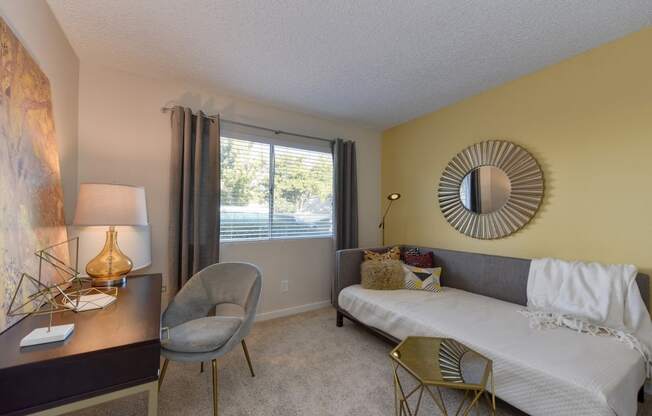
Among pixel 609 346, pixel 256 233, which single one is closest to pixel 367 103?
pixel 256 233

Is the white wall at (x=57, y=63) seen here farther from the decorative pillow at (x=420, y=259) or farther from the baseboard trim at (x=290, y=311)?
the decorative pillow at (x=420, y=259)

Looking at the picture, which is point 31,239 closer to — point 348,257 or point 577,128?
point 348,257

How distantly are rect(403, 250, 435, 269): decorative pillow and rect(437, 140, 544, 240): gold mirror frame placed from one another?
16.8 inches

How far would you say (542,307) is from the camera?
1.96 m

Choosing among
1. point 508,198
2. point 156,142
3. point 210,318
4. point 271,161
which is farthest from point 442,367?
point 156,142

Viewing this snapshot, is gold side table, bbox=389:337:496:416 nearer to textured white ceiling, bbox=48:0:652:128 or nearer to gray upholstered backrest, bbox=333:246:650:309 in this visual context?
gray upholstered backrest, bbox=333:246:650:309

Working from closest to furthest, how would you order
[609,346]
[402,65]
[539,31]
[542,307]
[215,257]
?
1. [609,346]
2. [539,31]
3. [542,307]
4. [402,65]
5. [215,257]

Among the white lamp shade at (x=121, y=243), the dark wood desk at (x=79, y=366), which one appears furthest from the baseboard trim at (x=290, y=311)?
the dark wood desk at (x=79, y=366)

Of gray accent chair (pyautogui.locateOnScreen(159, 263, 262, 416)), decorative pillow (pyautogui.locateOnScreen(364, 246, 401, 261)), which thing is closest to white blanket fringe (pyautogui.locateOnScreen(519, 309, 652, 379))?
decorative pillow (pyautogui.locateOnScreen(364, 246, 401, 261))

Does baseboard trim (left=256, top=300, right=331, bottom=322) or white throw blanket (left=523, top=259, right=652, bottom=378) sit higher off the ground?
white throw blanket (left=523, top=259, right=652, bottom=378)

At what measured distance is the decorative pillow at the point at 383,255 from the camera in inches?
112

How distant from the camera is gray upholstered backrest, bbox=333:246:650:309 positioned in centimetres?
219

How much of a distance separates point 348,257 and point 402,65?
6.04 feet

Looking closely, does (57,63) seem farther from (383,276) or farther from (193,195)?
(383,276)
